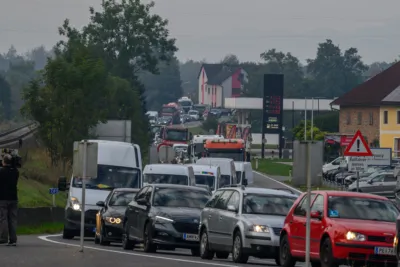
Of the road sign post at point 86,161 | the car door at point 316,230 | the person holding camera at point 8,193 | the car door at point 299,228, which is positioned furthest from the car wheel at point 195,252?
the car door at point 316,230

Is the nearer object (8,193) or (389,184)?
(8,193)

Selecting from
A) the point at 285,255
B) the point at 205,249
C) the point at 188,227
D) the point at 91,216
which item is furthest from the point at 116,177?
the point at 285,255

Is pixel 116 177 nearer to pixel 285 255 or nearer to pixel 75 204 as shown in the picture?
pixel 75 204

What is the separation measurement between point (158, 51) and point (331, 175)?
30033 millimetres

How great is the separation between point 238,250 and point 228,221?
866 mm

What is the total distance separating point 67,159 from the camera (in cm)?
5472

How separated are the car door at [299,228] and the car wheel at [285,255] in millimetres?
278

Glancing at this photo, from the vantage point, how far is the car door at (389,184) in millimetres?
57391

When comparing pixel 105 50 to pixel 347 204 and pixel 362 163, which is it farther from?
pixel 347 204

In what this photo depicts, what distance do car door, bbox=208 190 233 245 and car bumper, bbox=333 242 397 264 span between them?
431 cm

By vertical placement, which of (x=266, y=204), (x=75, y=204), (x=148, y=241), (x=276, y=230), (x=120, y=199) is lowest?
(x=148, y=241)

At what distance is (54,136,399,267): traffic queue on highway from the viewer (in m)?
19.3

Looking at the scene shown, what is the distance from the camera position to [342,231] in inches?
756

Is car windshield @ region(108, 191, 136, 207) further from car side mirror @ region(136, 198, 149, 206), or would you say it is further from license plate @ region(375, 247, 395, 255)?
license plate @ region(375, 247, 395, 255)
